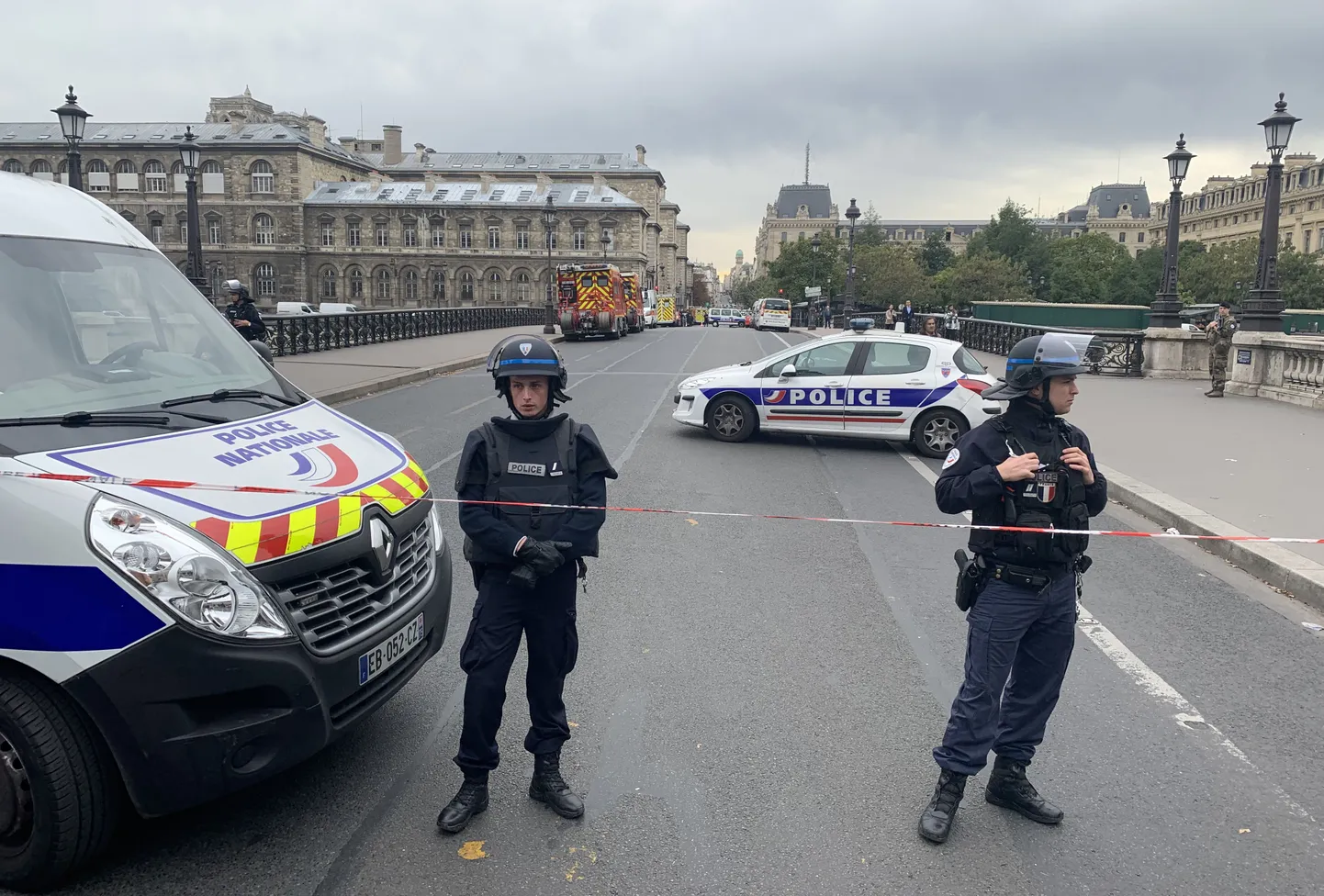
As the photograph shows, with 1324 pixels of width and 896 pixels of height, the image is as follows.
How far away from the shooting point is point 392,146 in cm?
11444

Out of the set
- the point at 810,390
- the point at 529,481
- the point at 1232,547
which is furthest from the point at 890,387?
the point at 529,481

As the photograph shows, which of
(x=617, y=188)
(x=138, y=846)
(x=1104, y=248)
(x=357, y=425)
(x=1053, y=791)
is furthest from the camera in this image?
(x=617, y=188)

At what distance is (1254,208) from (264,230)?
4388 inches

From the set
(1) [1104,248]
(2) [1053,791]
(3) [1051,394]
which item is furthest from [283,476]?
(1) [1104,248]

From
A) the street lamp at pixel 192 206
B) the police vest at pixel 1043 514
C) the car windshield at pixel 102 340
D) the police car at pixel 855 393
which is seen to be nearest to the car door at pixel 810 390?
the police car at pixel 855 393

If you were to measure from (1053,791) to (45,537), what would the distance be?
380cm

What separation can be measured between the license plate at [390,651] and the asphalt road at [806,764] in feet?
1.82

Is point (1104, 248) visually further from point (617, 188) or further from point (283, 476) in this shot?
point (283, 476)

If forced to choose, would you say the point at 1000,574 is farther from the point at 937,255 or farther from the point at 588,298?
the point at 937,255

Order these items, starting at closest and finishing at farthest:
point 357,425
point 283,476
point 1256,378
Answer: point 283,476, point 357,425, point 1256,378

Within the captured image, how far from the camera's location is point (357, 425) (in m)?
4.42

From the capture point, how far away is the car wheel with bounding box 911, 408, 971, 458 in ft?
39.7

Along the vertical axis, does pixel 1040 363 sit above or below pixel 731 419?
above

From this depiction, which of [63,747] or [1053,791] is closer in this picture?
[63,747]
